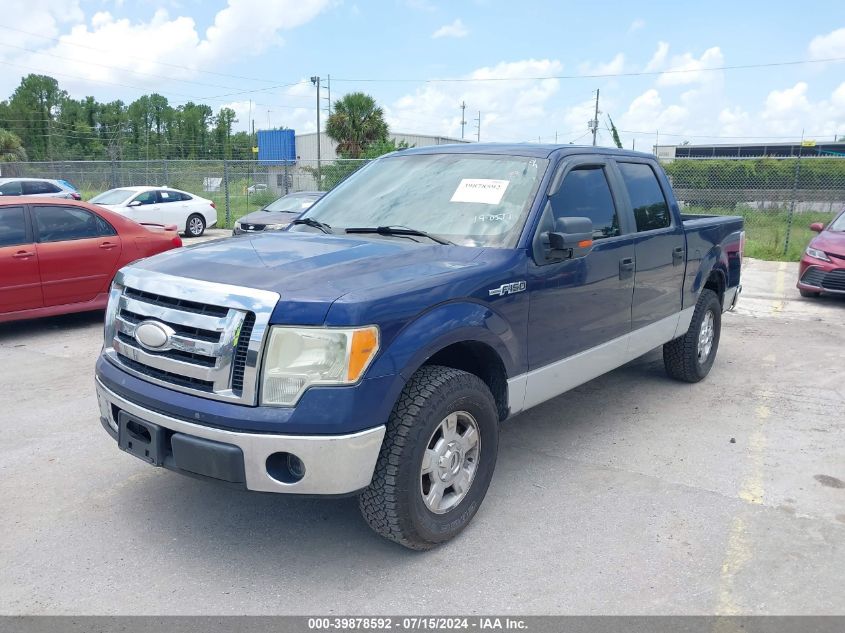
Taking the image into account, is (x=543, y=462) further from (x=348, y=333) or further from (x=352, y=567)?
(x=348, y=333)

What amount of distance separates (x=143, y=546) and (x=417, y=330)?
5.56 feet

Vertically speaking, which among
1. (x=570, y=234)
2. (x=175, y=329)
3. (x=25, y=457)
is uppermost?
(x=570, y=234)

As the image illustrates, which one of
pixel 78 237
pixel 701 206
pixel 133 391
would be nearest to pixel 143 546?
pixel 133 391

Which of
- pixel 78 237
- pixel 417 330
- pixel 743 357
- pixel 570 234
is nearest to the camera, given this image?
pixel 417 330

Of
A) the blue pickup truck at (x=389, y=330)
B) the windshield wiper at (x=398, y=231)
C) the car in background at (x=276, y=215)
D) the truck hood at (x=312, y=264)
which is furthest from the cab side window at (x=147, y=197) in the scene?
the windshield wiper at (x=398, y=231)

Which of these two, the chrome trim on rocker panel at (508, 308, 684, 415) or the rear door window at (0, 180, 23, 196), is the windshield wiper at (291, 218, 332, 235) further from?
the rear door window at (0, 180, 23, 196)

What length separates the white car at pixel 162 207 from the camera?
1888cm

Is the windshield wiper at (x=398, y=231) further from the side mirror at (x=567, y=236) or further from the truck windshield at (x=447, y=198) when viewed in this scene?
the side mirror at (x=567, y=236)

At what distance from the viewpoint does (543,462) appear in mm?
4570

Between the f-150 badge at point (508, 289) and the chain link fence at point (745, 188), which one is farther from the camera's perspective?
the chain link fence at point (745, 188)

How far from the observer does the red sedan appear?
24.6ft

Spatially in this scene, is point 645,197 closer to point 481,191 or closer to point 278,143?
point 481,191

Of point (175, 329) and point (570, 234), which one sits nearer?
point (175, 329)

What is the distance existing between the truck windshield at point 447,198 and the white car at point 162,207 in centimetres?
1502
